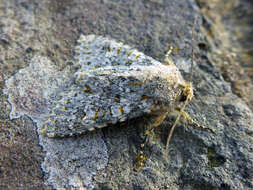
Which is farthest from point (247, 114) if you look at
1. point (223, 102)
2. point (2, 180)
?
point (2, 180)

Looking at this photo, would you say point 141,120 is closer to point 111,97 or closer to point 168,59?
point 111,97

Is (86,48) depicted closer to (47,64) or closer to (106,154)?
(47,64)

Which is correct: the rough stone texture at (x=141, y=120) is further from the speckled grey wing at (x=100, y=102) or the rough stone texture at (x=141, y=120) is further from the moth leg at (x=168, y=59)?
the speckled grey wing at (x=100, y=102)

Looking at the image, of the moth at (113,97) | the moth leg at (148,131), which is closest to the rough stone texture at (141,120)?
the moth leg at (148,131)

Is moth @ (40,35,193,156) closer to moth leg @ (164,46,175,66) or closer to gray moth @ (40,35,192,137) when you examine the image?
gray moth @ (40,35,192,137)

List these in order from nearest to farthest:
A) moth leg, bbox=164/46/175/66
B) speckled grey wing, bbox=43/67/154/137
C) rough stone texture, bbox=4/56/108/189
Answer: rough stone texture, bbox=4/56/108/189 < speckled grey wing, bbox=43/67/154/137 < moth leg, bbox=164/46/175/66

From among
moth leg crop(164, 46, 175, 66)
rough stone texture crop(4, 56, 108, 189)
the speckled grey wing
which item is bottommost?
rough stone texture crop(4, 56, 108, 189)

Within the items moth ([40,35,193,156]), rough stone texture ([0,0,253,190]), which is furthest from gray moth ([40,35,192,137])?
rough stone texture ([0,0,253,190])
